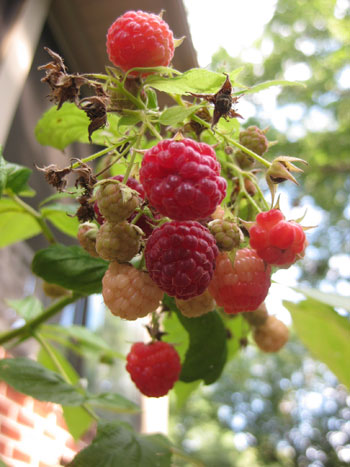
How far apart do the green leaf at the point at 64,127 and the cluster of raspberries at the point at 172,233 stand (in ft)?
0.70

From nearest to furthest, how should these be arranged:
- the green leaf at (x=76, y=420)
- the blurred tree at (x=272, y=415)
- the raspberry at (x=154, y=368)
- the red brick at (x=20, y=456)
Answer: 1. the raspberry at (x=154, y=368)
2. the green leaf at (x=76, y=420)
3. the red brick at (x=20, y=456)
4. the blurred tree at (x=272, y=415)

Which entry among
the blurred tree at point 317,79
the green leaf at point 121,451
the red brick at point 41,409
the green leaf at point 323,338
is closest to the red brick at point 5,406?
the red brick at point 41,409

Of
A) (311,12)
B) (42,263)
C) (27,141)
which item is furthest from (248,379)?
(42,263)

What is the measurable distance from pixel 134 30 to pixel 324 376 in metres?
8.09

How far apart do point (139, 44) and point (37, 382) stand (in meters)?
0.54

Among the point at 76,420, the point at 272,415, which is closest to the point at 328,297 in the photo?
the point at 76,420

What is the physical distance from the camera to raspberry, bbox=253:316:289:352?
0.76 meters

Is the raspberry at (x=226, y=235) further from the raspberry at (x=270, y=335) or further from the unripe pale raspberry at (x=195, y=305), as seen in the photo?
the raspberry at (x=270, y=335)

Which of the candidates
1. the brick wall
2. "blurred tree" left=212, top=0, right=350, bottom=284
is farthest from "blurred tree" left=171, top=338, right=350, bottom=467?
the brick wall

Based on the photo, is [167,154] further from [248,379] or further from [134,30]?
[248,379]

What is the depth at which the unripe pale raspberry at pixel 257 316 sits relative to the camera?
722mm

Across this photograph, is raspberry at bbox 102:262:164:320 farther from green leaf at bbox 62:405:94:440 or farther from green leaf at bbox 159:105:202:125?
green leaf at bbox 62:405:94:440

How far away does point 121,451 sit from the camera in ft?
2.06

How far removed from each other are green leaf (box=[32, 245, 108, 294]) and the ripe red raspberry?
0.23 meters
